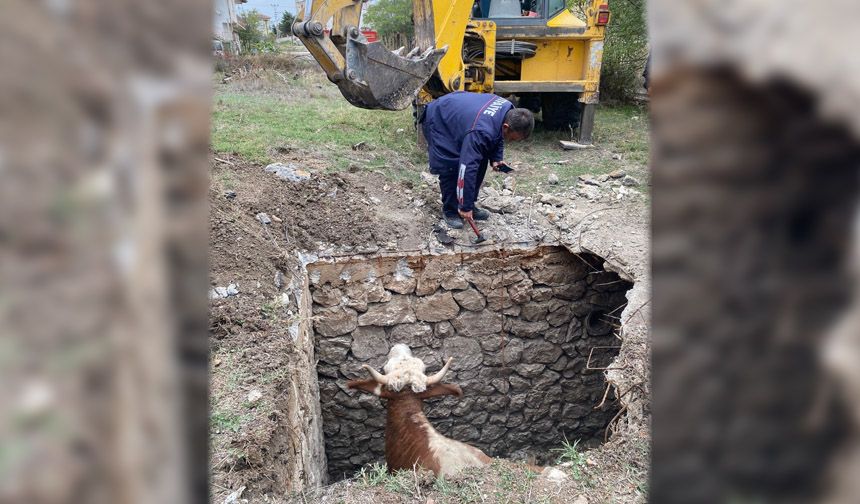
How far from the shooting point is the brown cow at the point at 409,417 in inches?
127

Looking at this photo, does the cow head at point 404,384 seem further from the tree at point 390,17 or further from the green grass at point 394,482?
the tree at point 390,17

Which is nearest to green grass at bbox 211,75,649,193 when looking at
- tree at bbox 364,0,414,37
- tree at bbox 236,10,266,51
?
tree at bbox 236,10,266,51

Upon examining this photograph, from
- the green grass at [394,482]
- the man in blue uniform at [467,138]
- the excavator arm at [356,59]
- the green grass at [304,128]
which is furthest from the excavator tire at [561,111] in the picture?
the green grass at [394,482]

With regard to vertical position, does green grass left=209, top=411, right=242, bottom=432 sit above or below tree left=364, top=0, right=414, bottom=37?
below

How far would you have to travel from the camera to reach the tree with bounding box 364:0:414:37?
905 inches

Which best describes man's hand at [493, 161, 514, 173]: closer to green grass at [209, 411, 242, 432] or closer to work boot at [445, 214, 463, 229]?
work boot at [445, 214, 463, 229]

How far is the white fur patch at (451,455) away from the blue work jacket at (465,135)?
194 cm
